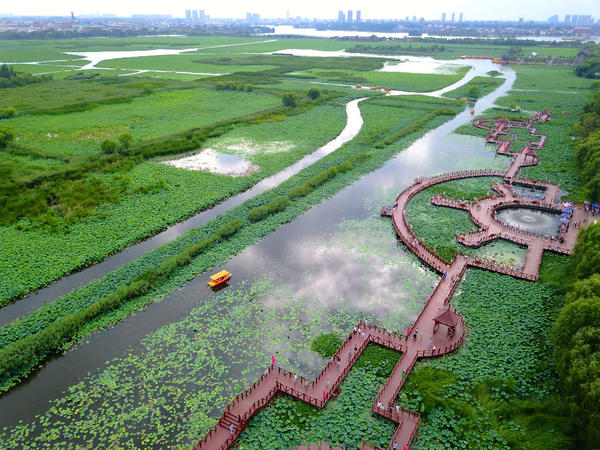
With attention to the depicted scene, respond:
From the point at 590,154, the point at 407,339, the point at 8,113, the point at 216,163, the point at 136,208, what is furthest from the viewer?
the point at 8,113

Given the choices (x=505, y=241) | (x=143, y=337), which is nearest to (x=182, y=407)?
(x=143, y=337)

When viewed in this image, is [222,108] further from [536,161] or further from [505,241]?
[505,241]

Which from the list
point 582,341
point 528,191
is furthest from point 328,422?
point 528,191

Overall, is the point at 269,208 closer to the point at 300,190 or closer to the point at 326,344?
the point at 300,190

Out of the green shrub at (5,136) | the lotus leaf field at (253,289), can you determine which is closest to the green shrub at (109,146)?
the lotus leaf field at (253,289)

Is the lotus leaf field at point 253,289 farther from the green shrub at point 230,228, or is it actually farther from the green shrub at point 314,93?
the green shrub at point 314,93

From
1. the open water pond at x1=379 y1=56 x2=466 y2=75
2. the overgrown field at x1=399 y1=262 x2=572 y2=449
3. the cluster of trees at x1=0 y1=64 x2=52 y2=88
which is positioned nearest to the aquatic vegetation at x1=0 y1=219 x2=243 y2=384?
the overgrown field at x1=399 y1=262 x2=572 y2=449
